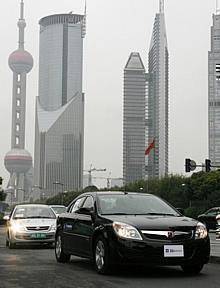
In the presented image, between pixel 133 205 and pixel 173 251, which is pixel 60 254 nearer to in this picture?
pixel 133 205

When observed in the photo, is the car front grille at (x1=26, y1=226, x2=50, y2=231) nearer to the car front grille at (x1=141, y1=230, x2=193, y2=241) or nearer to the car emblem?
the car front grille at (x1=141, y1=230, x2=193, y2=241)

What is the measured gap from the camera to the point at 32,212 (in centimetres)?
1909

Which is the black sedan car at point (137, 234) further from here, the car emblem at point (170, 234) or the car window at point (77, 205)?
the car window at point (77, 205)

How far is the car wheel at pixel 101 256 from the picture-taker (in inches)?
408

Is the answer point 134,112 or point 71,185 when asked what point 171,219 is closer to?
point 134,112

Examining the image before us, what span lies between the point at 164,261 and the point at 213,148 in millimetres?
92957

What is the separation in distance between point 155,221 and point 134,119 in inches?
4558

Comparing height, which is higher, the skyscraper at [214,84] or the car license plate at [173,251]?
the skyscraper at [214,84]

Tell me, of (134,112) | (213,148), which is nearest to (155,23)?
(134,112)

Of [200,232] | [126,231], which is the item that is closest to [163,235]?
[126,231]

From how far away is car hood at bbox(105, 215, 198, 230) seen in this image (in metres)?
10.1

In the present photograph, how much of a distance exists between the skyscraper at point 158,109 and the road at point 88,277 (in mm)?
94315

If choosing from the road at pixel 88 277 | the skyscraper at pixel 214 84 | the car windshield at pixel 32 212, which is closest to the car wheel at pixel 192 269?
the road at pixel 88 277

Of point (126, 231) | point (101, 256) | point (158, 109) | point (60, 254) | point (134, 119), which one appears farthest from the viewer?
point (134, 119)
